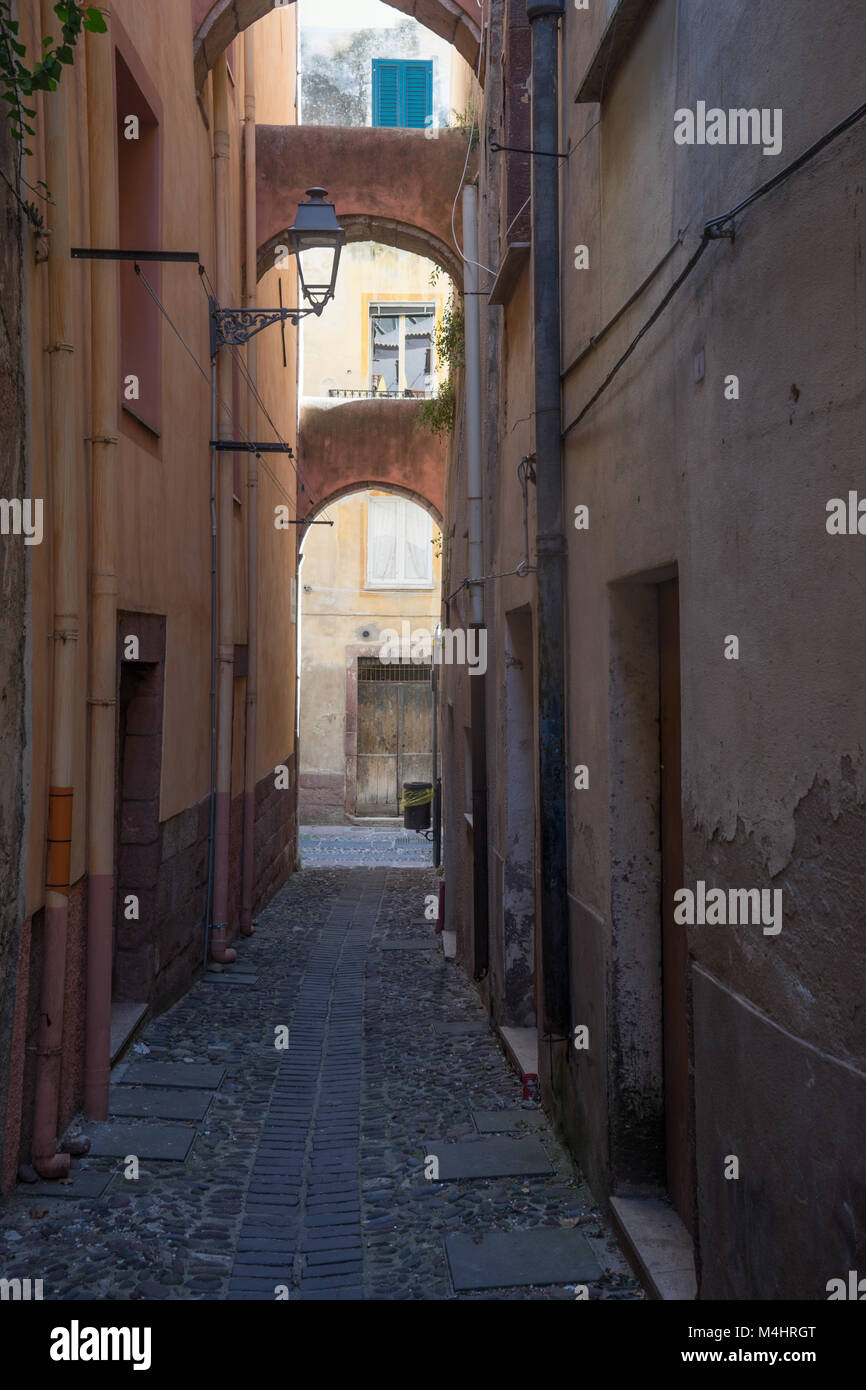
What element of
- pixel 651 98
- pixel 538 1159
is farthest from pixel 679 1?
pixel 538 1159

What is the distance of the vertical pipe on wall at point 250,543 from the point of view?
10.5 metres

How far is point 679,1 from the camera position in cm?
351

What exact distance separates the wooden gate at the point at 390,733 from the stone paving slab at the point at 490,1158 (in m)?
17.9

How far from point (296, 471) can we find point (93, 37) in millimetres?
10491

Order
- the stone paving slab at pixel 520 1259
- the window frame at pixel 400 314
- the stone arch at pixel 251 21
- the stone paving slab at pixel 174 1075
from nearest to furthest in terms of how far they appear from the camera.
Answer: the stone paving slab at pixel 520 1259, the stone paving slab at pixel 174 1075, the stone arch at pixel 251 21, the window frame at pixel 400 314

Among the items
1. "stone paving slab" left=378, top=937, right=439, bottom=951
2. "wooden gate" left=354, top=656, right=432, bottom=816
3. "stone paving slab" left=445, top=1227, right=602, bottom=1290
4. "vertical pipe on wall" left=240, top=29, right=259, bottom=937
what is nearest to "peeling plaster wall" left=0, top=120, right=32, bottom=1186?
"stone paving slab" left=445, top=1227, right=602, bottom=1290

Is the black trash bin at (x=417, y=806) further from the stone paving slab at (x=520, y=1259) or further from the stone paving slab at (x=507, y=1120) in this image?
the stone paving slab at (x=520, y=1259)

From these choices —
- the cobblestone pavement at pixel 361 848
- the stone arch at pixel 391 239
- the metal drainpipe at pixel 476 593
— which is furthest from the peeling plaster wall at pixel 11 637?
the cobblestone pavement at pixel 361 848

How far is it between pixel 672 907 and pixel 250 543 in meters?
7.50

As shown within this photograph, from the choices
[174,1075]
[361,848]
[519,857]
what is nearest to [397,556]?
[361,848]

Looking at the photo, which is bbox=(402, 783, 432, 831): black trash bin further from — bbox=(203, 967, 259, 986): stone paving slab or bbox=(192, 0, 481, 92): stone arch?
bbox=(192, 0, 481, 92): stone arch

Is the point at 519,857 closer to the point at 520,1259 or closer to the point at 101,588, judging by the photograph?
the point at 101,588

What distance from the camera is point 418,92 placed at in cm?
2345

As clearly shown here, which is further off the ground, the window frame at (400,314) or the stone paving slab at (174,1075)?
the window frame at (400,314)
